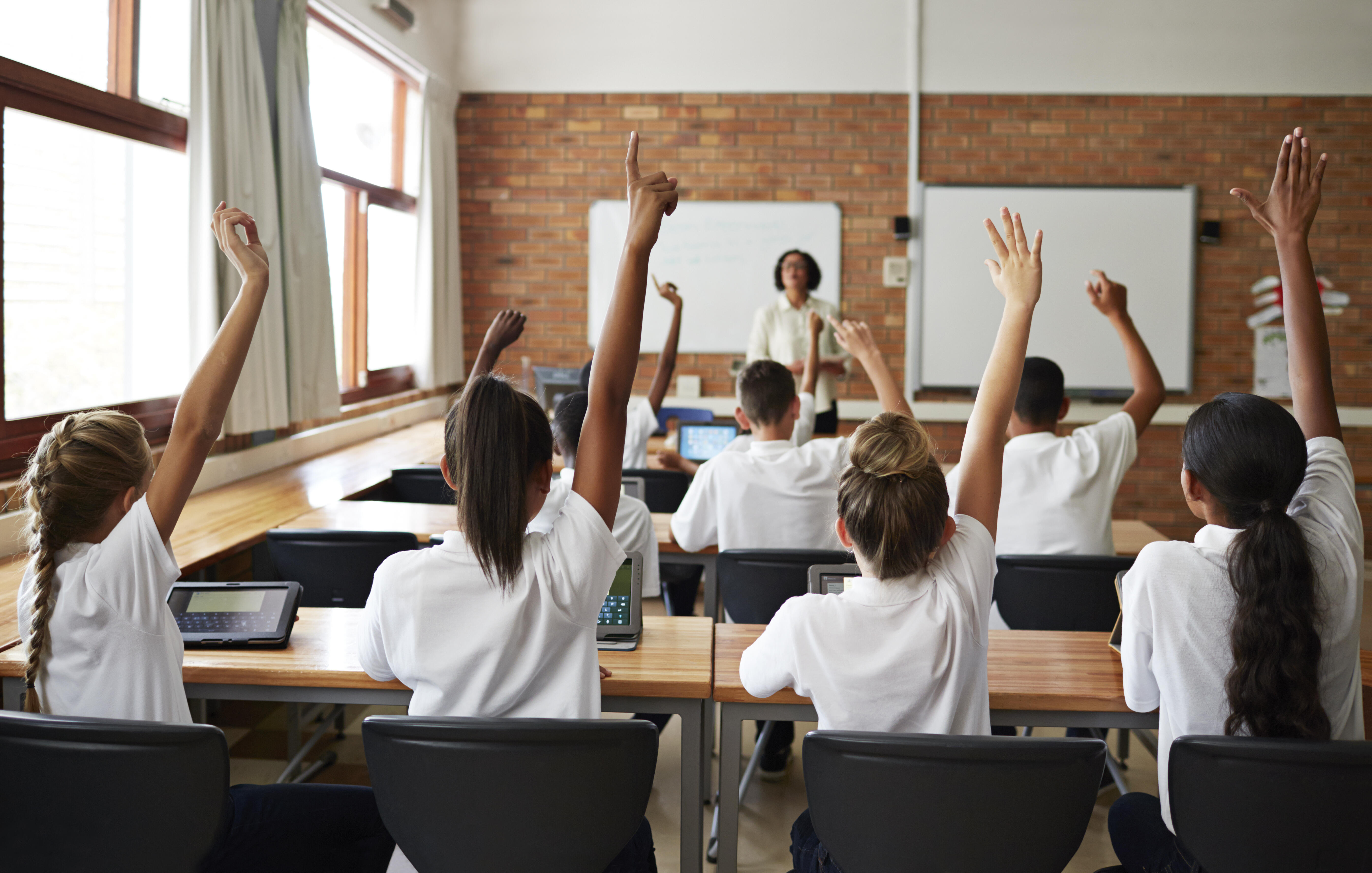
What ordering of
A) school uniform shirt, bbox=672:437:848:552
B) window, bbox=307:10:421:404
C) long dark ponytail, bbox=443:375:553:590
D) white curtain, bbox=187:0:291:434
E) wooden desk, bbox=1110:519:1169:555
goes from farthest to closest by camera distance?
window, bbox=307:10:421:404
white curtain, bbox=187:0:291:434
wooden desk, bbox=1110:519:1169:555
school uniform shirt, bbox=672:437:848:552
long dark ponytail, bbox=443:375:553:590

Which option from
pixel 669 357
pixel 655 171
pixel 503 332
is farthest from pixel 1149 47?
pixel 503 332

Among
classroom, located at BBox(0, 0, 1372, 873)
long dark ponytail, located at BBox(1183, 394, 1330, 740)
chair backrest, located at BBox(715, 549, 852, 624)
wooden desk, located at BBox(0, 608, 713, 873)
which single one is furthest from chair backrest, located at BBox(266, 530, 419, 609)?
long dark ponytail, located at BBox(1183, 394, 1330, 740)

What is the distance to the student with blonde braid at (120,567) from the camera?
143cm

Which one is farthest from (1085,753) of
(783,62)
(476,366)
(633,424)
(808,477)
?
(783,62)

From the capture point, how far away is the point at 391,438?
5.34m

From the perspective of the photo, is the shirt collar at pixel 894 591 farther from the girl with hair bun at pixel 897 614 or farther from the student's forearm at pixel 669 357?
the student's forearm at pixel 669 357

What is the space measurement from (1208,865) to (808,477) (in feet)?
5.17

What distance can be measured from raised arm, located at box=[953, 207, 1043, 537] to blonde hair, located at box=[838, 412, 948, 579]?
99 mm

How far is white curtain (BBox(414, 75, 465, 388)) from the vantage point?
5883 millimetres

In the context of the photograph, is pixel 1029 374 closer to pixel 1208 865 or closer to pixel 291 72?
pixel 1208 865

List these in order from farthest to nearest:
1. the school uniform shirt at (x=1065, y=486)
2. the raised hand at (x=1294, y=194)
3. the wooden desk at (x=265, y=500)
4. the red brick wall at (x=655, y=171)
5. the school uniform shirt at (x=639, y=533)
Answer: the red brick wall at (x=655, y=171) → the school uniform shirt at (x=1065, y=486) → the wooden desk at (x=265, y=500) → the school uniform shirt at (x=639, y=533) → the raised hand at (x=1294, y=194)

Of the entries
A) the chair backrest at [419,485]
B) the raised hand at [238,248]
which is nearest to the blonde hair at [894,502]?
the raised hand at [238,248]

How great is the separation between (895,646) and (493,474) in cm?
63

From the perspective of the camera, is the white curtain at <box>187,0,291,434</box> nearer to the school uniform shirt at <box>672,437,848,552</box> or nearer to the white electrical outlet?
the school uniform shirt at <box>672,437,848,552</box>
